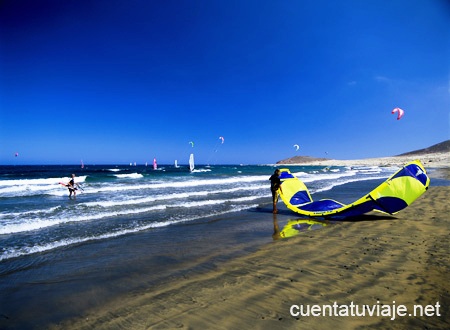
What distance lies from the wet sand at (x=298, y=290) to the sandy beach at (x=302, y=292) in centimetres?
1

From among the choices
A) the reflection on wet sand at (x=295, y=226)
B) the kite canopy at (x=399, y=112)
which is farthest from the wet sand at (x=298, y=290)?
the kite canopy at (x=399, y=112)

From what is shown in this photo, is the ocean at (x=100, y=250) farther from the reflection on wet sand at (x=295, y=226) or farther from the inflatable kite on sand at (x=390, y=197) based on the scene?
the inflatable kite on sand at (x=390, y=197)

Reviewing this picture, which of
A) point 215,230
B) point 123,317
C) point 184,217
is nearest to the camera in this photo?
point 123,317

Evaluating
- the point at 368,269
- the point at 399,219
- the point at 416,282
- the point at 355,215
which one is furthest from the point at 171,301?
the point at 399,219

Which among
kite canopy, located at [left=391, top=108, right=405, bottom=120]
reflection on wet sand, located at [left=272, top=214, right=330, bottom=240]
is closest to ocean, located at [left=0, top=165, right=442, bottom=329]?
reflection on wet sand, located at [left=272, top=214, right=330, bottom=240]

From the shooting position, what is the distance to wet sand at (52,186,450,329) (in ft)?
7.97

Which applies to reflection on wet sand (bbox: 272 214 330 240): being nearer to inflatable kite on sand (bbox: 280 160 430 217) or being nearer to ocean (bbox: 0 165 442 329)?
ocean (bbox: 0 165 442 329)

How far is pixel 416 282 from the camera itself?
10.2 feet

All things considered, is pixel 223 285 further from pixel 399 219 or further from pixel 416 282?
pixel 399 219

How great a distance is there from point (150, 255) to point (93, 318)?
2049mm

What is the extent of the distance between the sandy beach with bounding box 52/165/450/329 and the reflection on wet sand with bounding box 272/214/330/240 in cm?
110

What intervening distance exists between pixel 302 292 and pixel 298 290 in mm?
62

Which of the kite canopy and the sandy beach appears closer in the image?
the sandy beach

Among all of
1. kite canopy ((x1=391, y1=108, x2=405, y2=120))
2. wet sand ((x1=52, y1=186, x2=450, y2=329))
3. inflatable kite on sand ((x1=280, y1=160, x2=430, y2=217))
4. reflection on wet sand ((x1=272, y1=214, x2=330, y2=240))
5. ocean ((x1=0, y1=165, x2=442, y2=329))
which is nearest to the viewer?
wet sand ((x1=52, y1=186, x2=450, y2=329))
